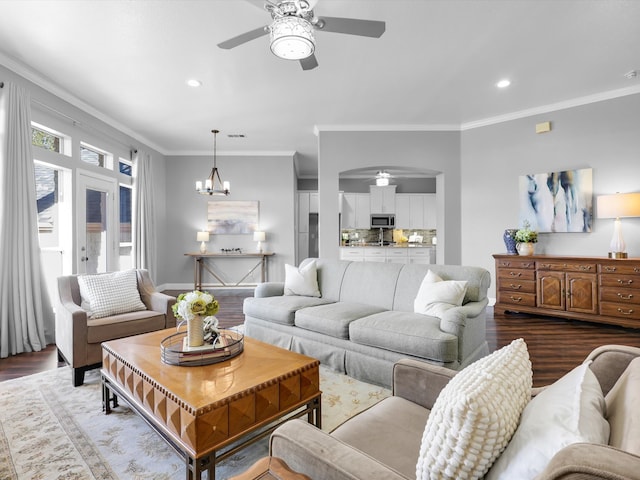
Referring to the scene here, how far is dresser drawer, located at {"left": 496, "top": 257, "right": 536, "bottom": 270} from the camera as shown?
475cm

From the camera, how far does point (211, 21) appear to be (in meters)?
2.91

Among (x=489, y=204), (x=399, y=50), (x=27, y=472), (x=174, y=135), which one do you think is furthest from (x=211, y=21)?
(x=489, y=204)

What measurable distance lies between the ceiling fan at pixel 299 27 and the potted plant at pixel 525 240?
12.8ft

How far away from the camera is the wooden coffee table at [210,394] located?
149 cm

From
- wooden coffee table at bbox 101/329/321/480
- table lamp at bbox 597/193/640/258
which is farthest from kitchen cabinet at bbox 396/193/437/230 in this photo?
wooden coffee table at bbox 101/329/321/480

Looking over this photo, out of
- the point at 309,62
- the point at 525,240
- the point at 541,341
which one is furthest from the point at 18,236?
the point at 525,240

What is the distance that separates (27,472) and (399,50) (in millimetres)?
4197

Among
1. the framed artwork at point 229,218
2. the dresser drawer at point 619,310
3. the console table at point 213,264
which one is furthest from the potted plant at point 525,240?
the framed artwork at point 229,218

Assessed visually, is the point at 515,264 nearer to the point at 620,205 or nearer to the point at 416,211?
the point at 620,205

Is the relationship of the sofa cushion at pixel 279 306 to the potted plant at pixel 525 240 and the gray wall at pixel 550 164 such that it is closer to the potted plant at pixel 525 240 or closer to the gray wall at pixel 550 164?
the potted plant at pixel 525 240

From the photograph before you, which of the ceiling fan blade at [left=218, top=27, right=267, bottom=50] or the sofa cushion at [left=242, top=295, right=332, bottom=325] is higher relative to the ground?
the ceiling fan blade at [left=218, top=27, right=267, bottom=50]

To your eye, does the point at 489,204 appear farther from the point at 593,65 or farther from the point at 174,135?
the point at 174,135

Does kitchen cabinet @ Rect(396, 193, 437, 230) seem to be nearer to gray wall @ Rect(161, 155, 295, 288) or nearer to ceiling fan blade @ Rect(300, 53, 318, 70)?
gray wall @ Rect(161, 155, 295, 288)

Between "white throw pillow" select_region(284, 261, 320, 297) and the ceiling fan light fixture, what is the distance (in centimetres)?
232
